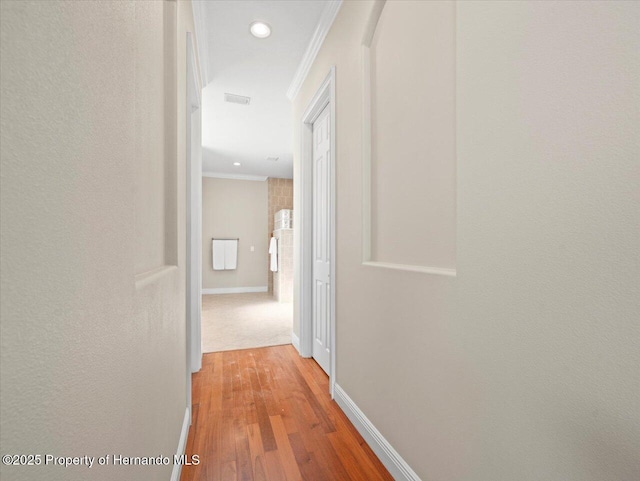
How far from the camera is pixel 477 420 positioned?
89 cm

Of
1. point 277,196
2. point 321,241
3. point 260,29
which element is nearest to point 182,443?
point 321,241

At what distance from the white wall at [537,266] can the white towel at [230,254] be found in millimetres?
5943

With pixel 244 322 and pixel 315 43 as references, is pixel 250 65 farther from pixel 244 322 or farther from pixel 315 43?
pixel 244 322

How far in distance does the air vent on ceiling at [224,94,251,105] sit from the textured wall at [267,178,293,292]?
11.8 feet

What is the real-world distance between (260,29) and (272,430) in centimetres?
268

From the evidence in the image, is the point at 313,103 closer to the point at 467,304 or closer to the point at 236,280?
the point at 467,304

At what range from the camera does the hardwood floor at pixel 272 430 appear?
133 centimetres

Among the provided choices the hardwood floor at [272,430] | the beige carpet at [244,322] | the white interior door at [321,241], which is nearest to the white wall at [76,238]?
the hardwood floor at [272,430]

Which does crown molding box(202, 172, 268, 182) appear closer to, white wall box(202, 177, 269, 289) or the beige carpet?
white wall box(202, 177, 269, 289)

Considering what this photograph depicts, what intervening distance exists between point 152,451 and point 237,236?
6184 millimetres

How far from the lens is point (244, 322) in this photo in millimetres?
4020

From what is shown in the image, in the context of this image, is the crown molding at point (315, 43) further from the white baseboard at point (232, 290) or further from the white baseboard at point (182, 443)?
the white baseboard at point (232, 290)

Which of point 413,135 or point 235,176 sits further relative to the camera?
point 235,176

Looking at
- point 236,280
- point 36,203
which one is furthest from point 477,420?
point 236,280
